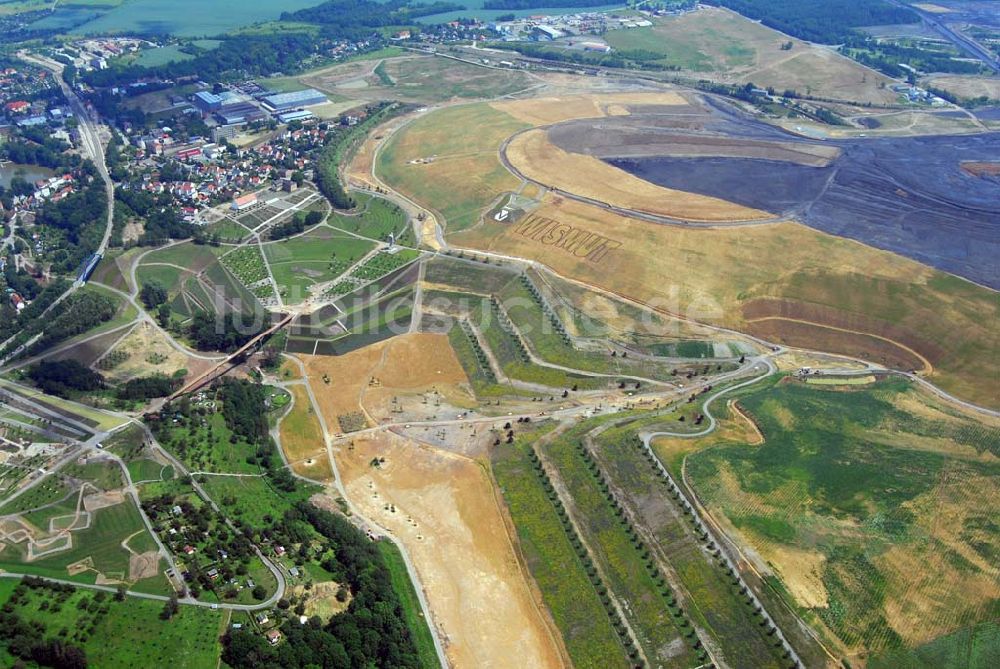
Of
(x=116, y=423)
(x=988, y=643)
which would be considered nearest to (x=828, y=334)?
(x=988, y=643)

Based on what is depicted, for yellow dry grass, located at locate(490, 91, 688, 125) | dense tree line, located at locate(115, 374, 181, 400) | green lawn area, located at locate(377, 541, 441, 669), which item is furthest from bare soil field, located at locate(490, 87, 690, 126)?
green lawn area, located at locate(377, 541, 441, 669)

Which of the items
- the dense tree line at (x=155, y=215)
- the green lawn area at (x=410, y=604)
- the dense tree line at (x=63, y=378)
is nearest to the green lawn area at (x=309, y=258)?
the dense tree line at (x=155, y=215)

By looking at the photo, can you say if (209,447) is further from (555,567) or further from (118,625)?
(555,567)

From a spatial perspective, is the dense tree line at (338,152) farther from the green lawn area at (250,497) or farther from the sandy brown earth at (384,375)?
the green lawn area at (250,497)

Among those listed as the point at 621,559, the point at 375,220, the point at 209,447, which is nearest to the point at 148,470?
the point at 209,447

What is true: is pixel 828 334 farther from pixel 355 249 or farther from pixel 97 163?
pixel 97 163
